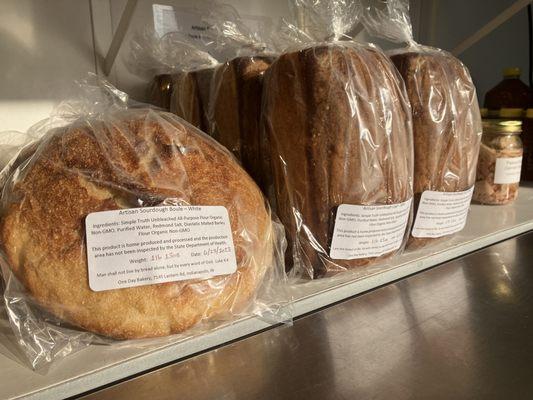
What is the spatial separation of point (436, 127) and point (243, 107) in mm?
305

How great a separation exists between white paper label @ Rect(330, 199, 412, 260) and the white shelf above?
0.14 ft

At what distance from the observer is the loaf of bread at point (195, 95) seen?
2.55ft

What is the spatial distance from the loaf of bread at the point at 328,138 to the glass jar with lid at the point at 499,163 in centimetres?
46

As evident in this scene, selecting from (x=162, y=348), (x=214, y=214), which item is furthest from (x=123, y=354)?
(x=214, y=214)

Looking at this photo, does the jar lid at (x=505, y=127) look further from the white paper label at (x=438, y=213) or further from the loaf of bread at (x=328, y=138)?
the loaf of bread at (x=328, y=138)

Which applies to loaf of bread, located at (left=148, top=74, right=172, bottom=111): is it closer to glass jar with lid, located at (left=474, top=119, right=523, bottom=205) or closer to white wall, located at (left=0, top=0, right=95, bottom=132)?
white wall, located at (left=0, top=0, right=95, bottom=132)

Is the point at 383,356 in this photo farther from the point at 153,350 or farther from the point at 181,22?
the point at 181,22

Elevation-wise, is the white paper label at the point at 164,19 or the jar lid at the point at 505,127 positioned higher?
the white paper label at the point at 164,19

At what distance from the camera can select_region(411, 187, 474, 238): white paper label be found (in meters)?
0.73

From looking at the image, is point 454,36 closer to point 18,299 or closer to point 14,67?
point 14,67

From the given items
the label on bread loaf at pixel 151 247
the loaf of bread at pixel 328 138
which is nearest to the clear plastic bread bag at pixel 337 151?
the loaf of bread at pixel 328 138

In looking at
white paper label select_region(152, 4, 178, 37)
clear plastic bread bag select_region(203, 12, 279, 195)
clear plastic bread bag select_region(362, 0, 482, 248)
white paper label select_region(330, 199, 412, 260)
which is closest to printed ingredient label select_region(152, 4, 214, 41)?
white paper label select_region(152, 4, 178, 37)

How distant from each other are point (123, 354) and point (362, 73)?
45 cm

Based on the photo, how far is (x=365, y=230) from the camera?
2.06ft
